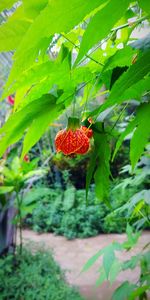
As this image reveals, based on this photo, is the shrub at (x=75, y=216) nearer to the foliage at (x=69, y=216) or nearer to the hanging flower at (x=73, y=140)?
the foliage at (x=69, y=216)

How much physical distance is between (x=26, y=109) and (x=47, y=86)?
4 cm

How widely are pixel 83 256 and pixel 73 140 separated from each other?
322 centimetres

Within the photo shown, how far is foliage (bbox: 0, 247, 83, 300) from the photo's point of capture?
1930 millimetres

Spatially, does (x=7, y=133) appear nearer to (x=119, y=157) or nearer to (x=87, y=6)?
(x=87, y=6)

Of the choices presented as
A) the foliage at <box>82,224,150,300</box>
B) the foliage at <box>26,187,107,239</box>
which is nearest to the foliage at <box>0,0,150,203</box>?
the foliage at <box>82,224,150,300</box>

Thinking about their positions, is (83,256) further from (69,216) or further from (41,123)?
(41,123)

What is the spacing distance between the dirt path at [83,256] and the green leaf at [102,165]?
2095mm

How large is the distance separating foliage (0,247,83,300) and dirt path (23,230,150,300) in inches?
7.9

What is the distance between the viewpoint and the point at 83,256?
11.4 ft

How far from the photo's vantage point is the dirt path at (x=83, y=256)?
106 inches

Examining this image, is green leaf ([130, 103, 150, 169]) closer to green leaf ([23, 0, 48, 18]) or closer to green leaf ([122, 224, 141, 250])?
green leaf ([23, 0, 48, 18])

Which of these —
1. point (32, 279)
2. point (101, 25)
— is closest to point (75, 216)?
point (32, 279)

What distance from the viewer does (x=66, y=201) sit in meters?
4.33

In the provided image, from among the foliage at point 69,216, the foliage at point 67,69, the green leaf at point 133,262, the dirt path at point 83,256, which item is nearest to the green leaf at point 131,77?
the foliage at point 67,69
